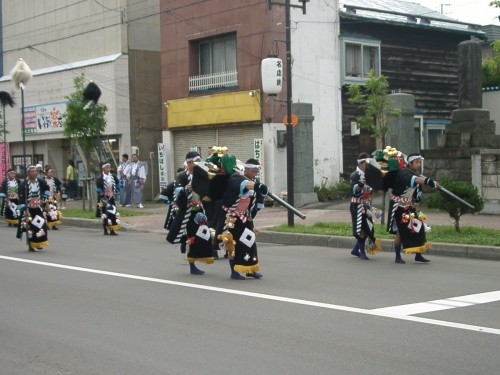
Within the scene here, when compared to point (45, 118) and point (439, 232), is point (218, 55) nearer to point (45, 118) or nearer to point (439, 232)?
point (45, 118)

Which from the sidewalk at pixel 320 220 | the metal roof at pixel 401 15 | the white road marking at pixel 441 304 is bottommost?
the white road marking at pixel 441 304

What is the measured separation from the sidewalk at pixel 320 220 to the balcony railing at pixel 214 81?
4430 mm

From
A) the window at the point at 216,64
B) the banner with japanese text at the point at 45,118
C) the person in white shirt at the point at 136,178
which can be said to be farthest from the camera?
the banner with japanese text at the point at 45,118

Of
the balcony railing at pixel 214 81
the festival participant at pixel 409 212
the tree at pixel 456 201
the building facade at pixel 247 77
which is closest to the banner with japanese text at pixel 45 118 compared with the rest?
the building facade at pixel 247 77

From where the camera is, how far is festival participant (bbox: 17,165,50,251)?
52.7ft

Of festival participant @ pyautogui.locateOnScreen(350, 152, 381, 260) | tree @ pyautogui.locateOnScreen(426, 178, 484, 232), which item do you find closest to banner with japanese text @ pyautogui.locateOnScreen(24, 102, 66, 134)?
tree @ pyautogui.locateOnScreen(426, 178, 484, 232)

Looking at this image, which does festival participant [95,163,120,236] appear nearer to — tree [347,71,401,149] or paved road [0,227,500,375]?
paved road [0,227,500,375]

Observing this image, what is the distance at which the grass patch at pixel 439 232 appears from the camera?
579 inches

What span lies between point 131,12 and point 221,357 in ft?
87.3

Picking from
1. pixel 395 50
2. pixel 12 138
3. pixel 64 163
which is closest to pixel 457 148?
pixel 395 50

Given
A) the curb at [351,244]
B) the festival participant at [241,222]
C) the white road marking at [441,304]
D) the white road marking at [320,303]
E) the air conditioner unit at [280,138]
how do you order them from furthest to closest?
the air conditioner unit at [280,138] → the curb at [351,244] → the festival participant at [241,222] → the white road marking at [441,304] → the white road marking at [320,303]

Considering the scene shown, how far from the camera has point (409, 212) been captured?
1327 cm

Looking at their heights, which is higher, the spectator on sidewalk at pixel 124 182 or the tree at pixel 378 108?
the tree at pixel 378 108

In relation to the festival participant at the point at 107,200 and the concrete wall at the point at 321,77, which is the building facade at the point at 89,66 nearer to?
the concrete wall at the point at 321,77
